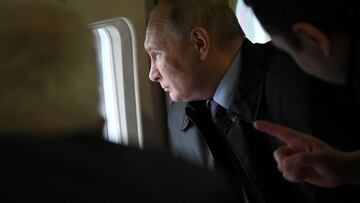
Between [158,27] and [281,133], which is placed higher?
[158,27]

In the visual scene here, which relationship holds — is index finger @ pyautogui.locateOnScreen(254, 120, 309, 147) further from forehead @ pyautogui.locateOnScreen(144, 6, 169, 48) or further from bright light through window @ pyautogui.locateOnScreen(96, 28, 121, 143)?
bright light through window @ pyautogui.locateOnScreen(96, 28, 121, 143)

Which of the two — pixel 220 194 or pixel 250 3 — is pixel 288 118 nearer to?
pixel 250 3

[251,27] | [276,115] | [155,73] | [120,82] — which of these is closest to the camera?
[276,115]

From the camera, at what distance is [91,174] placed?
644mm

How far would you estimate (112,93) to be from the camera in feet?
6.47

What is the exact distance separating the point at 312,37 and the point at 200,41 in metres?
0.62

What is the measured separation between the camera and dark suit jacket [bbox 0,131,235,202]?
62 cm

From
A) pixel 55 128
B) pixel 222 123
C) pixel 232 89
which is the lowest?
pixel 222 123

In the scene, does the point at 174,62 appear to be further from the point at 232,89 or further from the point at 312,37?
the point at 312,37

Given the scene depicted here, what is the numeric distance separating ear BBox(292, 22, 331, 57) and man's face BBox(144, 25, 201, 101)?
2.04 feet

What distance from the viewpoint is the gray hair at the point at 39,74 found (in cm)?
63

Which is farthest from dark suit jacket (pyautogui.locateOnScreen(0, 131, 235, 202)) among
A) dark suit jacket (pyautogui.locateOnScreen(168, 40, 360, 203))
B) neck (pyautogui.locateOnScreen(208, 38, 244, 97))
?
neck (pyautogui.locateOnScreen(208, 38, 244, 97))

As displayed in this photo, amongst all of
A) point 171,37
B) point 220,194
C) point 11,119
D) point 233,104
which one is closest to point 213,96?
point 233,104

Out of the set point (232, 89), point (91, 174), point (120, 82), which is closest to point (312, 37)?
point (91, 174)
